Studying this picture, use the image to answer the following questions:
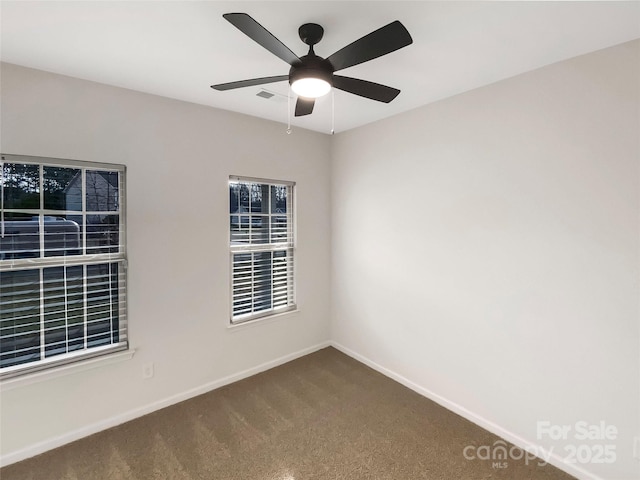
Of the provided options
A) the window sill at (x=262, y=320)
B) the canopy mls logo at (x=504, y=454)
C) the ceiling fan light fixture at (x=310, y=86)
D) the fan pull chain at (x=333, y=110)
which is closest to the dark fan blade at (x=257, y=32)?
the ceiling fan light fixture at (x=310, y=86)

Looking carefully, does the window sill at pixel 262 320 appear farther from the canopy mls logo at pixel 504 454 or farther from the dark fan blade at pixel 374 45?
the dark fan blade at pixel 374 45

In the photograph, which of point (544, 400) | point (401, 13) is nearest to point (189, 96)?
point (401, 13)

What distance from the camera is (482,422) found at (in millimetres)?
2447

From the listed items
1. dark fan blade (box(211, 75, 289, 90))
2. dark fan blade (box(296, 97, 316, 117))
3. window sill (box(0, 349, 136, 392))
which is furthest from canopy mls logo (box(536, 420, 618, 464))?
window sill (box(0, 349, 136, 392))

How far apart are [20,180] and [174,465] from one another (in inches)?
86.3

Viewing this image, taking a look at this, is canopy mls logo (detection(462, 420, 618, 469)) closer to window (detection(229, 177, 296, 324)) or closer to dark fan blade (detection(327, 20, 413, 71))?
window (detection(229, 177, 296, 324))

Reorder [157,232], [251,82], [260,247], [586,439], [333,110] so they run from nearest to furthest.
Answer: [251,82] < [586,439] < [157,232] < [333,110] < [260,247]

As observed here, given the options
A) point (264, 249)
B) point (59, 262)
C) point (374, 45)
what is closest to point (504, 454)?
point (264, 249)

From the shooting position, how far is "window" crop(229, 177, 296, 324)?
10.2 feet

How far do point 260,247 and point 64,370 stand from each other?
181 cm

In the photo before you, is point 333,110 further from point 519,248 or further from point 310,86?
point 519,248

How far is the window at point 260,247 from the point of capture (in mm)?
3100

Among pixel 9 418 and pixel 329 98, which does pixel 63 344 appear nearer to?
pixel 9 418

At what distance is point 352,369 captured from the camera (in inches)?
132
